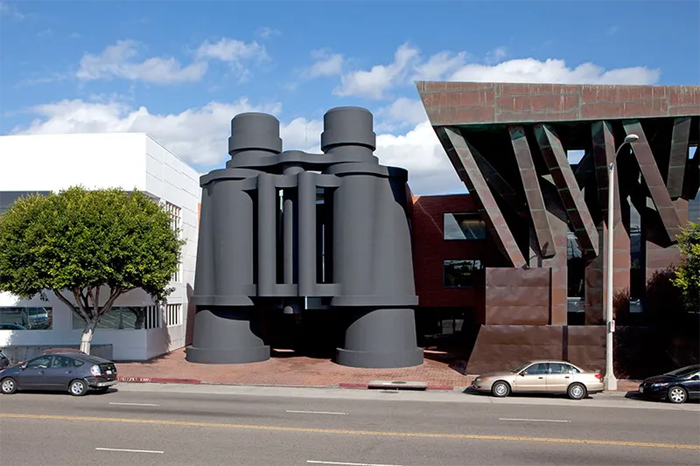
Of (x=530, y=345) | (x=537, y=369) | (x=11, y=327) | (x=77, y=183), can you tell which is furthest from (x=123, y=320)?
(x=537, y=369)

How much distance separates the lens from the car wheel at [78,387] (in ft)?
71.2

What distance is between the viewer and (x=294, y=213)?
33688 mm

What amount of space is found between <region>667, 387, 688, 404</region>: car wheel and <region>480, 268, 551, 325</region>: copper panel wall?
741cm

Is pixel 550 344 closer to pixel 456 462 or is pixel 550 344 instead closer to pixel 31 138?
pixel 456 462

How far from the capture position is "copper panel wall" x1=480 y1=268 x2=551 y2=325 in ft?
92.7

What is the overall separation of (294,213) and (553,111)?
14229mm

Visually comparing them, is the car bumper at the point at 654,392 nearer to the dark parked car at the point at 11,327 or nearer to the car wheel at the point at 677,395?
the car wheel at the point at 677,395

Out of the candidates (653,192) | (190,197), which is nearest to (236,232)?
(190,197)

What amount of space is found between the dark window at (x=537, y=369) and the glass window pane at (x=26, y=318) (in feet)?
84.1

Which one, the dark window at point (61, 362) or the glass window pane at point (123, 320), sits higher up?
the glass window pane at point (123, 320)

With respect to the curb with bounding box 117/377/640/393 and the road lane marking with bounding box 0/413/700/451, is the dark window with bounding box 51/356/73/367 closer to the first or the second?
the road lane marking with bounding box 0/413/700/451

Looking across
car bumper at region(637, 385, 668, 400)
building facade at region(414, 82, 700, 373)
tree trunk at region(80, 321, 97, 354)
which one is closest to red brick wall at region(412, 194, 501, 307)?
building facade at region(414, 82, 700, 373)

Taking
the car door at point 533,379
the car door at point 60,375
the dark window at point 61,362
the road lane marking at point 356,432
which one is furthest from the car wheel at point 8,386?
the car door at point 533,379

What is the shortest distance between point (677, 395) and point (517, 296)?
27.7 feet
